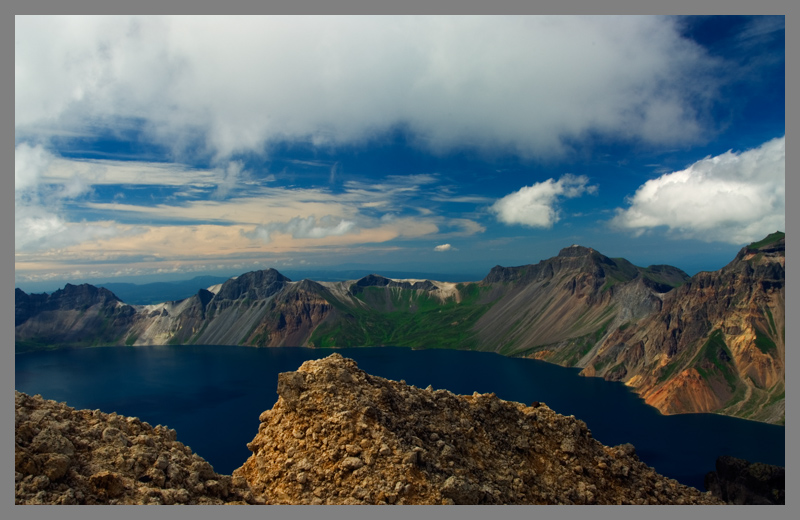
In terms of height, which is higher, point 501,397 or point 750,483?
point 750,483

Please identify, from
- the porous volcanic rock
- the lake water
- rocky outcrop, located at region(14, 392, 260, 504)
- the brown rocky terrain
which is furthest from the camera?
the lake water

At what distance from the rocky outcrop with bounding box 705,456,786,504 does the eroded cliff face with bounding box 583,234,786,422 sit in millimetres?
80762

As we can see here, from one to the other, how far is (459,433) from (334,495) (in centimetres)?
788

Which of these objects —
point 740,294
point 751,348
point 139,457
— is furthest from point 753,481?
point 740,294

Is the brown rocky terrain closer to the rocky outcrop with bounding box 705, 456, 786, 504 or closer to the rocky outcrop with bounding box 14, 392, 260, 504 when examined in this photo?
the rocky outcrop with bounding box 14, 392, 260, 504

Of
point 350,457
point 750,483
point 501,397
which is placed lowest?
point 501,397

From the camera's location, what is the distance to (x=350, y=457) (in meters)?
19.9

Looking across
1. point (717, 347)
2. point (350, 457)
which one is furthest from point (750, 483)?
point (717, 347)

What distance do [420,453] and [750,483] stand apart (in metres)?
63.9

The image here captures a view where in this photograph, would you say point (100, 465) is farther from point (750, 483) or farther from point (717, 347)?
point (717, 347)

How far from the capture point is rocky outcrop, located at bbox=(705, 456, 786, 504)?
58.5 metres

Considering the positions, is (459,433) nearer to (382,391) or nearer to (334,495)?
(382,391)

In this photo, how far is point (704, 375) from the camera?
14488cm

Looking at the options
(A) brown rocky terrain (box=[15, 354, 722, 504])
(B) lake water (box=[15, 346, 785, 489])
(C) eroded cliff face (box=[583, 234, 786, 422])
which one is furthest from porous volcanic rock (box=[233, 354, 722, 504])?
(C) eroded cliff face (box=[583, 234, 786, 422])
